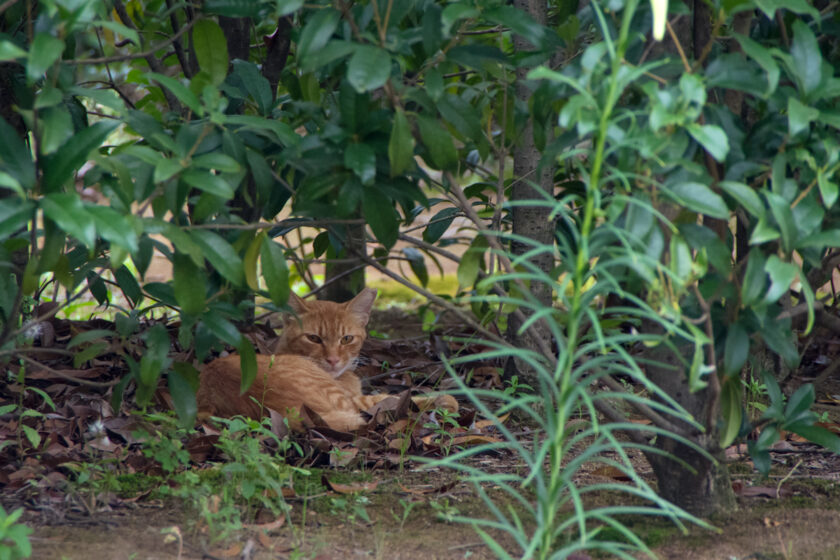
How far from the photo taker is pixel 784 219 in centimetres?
179

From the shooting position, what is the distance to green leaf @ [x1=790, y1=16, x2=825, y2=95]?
73.0 inches

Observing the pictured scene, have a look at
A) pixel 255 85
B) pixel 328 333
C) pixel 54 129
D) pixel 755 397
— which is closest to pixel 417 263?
pixel 328 333

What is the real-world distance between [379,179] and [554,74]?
71 cm

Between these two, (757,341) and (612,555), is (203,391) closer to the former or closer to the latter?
(612,555)

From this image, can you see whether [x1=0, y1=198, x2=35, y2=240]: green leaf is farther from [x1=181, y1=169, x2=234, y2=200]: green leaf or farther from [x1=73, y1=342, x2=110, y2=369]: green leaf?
[x1=73, y1=342, x2=110, y2=369]: green leaf

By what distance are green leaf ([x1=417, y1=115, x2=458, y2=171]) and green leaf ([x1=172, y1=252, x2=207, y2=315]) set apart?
696 mm

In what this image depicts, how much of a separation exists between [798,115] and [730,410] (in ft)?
2.55

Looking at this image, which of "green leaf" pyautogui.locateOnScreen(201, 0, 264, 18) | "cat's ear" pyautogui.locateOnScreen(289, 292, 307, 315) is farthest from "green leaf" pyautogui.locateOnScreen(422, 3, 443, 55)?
"cat's ear" pyautogui.locateOnScreen(289, 292, 307, 315)

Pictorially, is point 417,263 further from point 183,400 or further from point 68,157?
point 68,157

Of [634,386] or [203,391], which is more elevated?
[203,391]

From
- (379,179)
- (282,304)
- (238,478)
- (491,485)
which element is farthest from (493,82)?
(238,478)

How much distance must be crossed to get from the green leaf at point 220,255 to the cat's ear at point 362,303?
2049 mm

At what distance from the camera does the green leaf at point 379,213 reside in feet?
7.54

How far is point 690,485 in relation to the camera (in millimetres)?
2277
